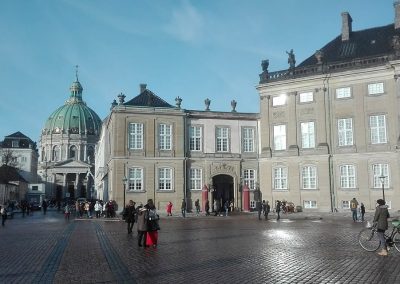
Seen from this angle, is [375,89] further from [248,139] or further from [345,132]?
[248,139]

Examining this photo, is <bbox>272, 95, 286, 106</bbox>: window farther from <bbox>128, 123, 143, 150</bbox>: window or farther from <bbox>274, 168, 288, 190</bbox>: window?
<bbox>128, 123, 143, 150</bbox>: window

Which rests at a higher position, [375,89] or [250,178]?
[375,89]

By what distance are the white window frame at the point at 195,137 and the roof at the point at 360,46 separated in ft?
42.3

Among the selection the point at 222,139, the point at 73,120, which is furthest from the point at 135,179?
the point at 73,120

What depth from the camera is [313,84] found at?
152 feet

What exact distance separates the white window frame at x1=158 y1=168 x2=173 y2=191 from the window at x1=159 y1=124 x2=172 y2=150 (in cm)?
243

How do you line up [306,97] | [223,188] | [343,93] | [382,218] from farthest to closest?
[223,188]
[306,97]
[343,93]
[382,218]

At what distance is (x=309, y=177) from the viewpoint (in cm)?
4606

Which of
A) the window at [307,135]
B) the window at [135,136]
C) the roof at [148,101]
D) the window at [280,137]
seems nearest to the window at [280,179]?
the window at [280,137]

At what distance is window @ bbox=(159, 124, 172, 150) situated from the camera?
49406 millimetres

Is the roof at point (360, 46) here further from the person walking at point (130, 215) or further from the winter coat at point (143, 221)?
the winter coat at point (143, 221)

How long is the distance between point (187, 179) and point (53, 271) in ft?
124

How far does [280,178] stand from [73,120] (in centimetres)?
11213

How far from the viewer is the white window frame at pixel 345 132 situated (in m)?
44.6
